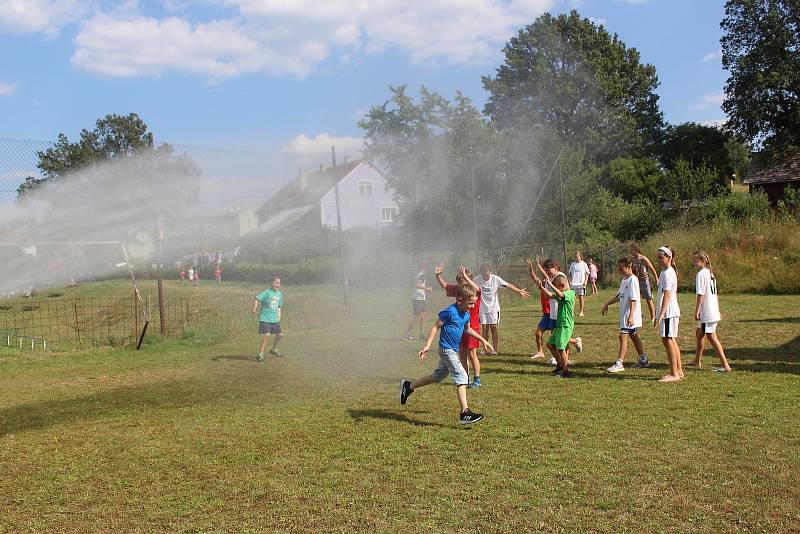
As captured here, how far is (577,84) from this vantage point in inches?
1801

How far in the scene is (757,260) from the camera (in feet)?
89.1

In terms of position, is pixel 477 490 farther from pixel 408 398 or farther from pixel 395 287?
pixel 395 287

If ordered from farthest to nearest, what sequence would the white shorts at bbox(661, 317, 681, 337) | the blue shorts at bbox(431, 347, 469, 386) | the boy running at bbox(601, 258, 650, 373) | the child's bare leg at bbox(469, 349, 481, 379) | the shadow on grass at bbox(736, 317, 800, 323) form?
the shadow on grass at bbox(736, 317, 800, 323)
the boy running at bbox(601, 258, 650, 373)
the child's bare leg at bbox(469, 349, 481, 379)
the white shorts at bbox(661, 317, 681, 337)
the blue shorts at bbox(431, 347, 469, 386)

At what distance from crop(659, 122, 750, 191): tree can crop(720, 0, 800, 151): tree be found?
25.1 feet

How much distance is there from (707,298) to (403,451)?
572 centimetres

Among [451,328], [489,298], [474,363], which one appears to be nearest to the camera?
[451,328]

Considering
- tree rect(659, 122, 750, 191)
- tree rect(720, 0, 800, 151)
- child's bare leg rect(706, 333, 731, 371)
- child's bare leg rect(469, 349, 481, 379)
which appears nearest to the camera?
child's bare leg rect(469, 349, 481, 379)

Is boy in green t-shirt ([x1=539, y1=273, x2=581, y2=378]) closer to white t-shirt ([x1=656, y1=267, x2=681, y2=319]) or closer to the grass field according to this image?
the grass field

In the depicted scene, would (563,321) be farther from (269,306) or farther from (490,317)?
(269,306)

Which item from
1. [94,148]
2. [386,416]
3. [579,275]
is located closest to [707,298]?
[386,416]

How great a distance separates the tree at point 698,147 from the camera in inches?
2092

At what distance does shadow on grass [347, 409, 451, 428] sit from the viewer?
310 inches

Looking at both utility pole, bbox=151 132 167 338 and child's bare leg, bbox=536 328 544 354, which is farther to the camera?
utility pole, bbox=151 132 167 338

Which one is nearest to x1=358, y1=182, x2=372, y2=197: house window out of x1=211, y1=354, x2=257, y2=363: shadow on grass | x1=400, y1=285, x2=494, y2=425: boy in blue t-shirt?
x1=211, y1=354, x2=257, y2=363: shadow on grass
